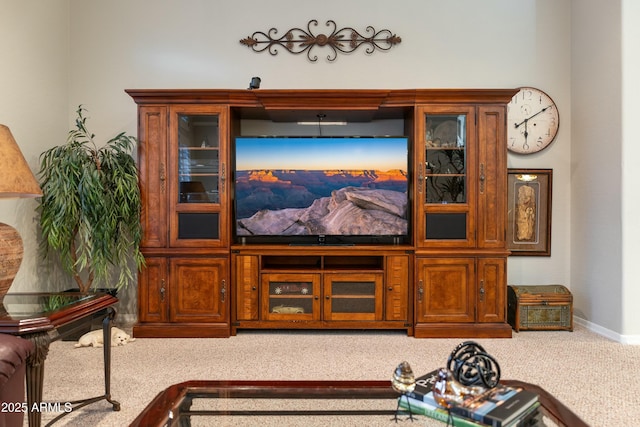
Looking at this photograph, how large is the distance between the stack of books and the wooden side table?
4.61 feet

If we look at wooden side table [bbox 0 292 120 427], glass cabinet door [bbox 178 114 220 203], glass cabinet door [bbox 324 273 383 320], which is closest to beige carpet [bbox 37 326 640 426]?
glass cabinet door [bbox 324 273 383 320]

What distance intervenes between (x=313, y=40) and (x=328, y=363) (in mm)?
2971

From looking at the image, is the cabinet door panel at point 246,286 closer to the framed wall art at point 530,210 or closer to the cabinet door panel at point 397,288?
the cabinet door panel at point 397,288

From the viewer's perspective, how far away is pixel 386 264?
3.56 meters

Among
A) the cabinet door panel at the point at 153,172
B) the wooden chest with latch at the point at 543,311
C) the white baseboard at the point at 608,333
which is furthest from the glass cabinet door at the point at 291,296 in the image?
the white baseboard at the point at 608,333

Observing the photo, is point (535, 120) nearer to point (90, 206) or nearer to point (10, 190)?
point (90, 206)

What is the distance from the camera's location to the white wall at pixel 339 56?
4.03 metres

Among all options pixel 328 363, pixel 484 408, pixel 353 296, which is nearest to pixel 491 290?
pixel 353 296

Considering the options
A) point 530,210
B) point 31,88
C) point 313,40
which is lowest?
point 530,210

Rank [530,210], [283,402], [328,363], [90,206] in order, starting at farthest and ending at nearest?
[530,210]
[90,206]
[328,363]
[283,402]

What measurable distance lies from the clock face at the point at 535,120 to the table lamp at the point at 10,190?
12.8ft

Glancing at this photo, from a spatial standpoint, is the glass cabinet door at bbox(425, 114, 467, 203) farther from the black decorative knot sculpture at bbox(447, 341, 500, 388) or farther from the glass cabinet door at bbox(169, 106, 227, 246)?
the black decorative knot sculpture at bbox(447, 341, 500, 388)

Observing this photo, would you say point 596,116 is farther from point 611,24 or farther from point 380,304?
point 380,304

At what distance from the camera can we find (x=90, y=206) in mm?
3240
